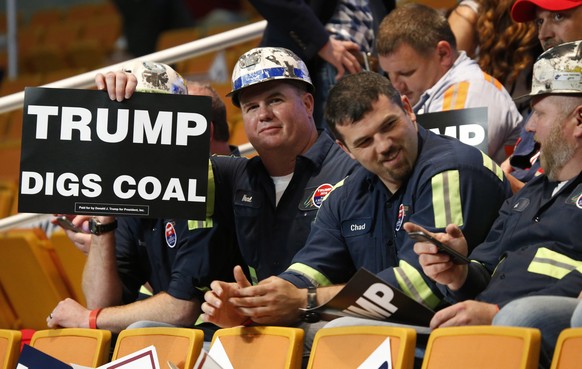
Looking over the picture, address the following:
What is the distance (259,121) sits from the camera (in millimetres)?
3914

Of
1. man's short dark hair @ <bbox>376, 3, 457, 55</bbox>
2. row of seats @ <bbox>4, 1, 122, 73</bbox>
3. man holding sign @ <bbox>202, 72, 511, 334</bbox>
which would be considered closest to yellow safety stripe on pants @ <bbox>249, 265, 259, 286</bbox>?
man holding sign @ <bbox>202, 72, 511, 334</bbox>

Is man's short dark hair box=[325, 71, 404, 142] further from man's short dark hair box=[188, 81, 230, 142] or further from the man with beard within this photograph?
man's short dark hair box=[188, 81, 230, 142]

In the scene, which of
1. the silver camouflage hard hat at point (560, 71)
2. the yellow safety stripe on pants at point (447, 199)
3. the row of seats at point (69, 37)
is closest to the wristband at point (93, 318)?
the yellow safety stripe on pants at point (447, 199)

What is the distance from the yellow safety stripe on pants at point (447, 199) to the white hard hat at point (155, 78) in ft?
3.57

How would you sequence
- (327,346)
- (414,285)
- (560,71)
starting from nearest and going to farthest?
(327,346), (560,71), (414,285)

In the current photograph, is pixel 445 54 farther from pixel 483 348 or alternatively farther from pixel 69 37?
pixel 69 37

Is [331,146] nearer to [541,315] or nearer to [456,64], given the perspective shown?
[456,64]

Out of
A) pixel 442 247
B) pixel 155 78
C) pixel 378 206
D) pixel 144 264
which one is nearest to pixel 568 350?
pixel 442 247

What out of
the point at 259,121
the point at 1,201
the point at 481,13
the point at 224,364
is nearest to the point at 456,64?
the point at 481,13

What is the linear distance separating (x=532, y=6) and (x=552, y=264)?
1366 mm

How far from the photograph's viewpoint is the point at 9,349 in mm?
3631

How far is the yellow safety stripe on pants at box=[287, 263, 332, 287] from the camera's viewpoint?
3475mm

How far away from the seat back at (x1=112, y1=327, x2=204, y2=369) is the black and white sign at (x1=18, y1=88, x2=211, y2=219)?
0.38 m

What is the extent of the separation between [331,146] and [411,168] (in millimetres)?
606
